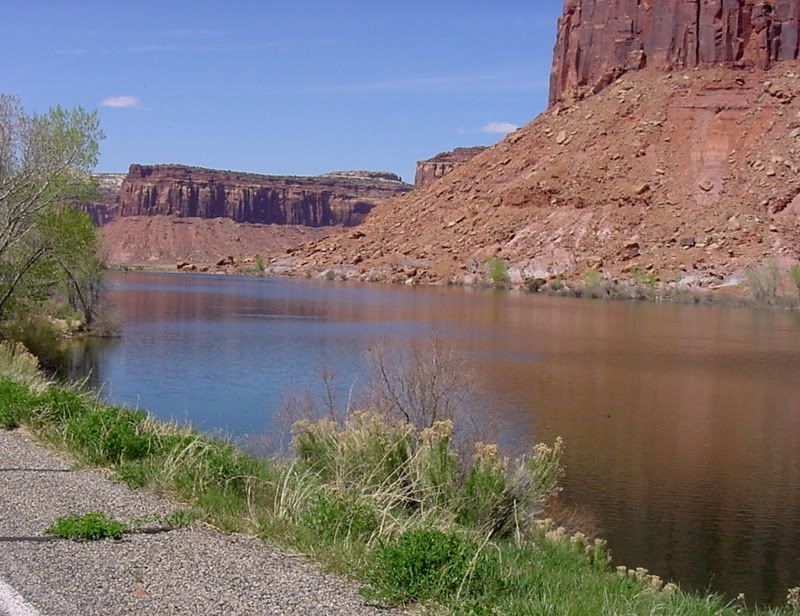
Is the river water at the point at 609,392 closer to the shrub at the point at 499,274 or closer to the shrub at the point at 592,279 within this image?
the shrub at the point at 592,279

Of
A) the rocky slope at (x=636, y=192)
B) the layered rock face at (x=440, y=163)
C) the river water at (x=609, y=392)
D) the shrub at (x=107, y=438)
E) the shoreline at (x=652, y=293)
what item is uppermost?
the layered rock face at (x=440, y=163)

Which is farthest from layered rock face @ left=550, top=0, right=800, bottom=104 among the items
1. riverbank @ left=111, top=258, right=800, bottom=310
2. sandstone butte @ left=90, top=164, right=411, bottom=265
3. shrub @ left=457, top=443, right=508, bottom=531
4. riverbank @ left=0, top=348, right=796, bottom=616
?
sandstone butte @ left=90, top=164, right=411, bottom=265

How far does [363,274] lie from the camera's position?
317 ft

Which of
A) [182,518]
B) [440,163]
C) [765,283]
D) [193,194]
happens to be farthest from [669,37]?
[193,194]

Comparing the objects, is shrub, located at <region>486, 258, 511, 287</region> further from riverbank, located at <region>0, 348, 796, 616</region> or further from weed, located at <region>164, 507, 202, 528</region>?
weed, located at <region>164, 507, 202, 528</region>

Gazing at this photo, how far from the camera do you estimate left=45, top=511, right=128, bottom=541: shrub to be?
7203mm

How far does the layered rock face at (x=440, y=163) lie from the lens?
17875 centimetres

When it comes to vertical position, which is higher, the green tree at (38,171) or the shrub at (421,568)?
the green tree at (38,171)

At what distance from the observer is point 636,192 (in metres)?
84.0

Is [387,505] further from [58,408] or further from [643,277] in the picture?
[643,277]

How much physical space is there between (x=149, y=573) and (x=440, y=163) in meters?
176

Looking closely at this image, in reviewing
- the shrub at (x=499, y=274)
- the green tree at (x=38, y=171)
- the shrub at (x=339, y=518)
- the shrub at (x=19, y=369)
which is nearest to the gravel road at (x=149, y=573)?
the shrub at (x=339, y=518)

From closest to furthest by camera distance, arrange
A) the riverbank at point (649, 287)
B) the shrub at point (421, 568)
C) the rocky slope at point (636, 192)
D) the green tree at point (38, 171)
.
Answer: the shrub at point (421, 568)
the green tree at point (38, 171)
the riverbank at point (649, 287)
the rocky slope at point (636, 192)

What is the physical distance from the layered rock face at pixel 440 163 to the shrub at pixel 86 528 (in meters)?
172
